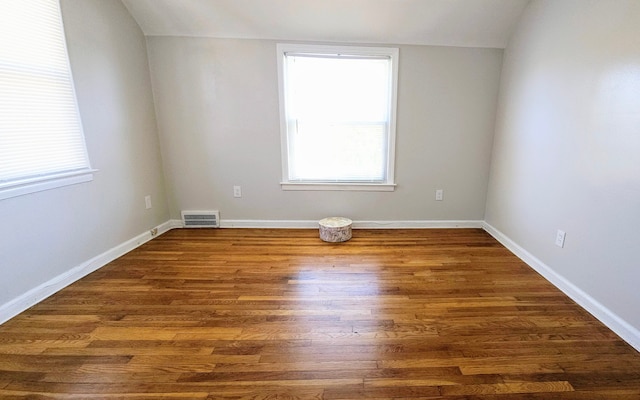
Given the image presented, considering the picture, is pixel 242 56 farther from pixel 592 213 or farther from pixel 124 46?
pixel 592 213

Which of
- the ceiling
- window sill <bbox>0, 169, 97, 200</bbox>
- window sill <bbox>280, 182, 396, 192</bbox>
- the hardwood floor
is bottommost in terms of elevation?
the hardwood floor

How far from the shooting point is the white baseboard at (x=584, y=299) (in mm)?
1514

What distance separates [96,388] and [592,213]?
2.95m

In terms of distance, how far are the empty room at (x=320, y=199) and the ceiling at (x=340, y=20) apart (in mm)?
19

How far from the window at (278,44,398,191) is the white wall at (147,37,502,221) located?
0.11 m

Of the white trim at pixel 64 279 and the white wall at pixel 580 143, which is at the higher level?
the white wall at pixel 580 143

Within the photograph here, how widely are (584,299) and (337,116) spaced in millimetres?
2488

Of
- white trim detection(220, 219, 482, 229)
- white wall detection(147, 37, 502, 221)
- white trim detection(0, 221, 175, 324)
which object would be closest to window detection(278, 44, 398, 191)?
white wall detection(147, 37, 502, 221)

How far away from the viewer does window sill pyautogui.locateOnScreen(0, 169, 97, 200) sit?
67.1 inches

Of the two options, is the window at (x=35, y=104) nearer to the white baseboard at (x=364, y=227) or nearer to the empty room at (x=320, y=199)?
the empty room at (x=320, y=199)

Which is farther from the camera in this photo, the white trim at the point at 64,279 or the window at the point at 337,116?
the window at the point at 337,116

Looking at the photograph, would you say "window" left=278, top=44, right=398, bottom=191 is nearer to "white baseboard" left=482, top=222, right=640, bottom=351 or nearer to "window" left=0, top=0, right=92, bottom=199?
"white baseboard" left=482, top=222, right=640, bottom=351

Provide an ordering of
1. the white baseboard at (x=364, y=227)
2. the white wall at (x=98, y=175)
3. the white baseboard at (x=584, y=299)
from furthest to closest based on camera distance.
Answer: the white wall at (x=98, y=175) → the white baseboard at (x=364, y=227) → the white baseboard at (x=584, y=299)

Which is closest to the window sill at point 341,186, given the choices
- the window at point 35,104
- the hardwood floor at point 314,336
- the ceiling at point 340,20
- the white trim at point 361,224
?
the white trim at point 361,224
